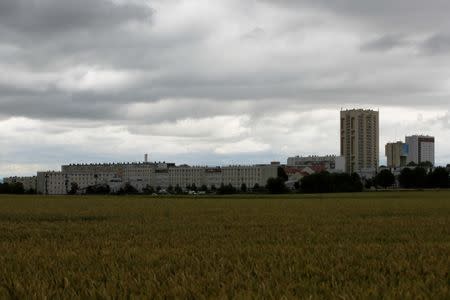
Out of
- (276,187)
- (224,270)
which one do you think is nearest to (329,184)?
(276,187)

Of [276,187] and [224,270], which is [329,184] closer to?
[276,187]

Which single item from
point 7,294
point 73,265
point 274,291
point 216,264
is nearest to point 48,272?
point 73,265

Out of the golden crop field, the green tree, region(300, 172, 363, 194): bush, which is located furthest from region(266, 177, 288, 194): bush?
the golden crop field

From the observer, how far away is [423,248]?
1633 centimetres

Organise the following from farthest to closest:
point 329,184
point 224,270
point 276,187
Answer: point 329,184 < point 276,187 < point 224,270

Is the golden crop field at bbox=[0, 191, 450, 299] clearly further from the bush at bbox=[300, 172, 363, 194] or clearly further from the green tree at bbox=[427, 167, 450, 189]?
the green tree at bbox=[427, 167, 450, 189]

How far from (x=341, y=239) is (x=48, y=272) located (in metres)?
10.9

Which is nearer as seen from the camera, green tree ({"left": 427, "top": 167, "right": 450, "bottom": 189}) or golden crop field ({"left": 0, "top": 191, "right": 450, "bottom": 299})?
golden crop field ({"left": 0, "top": 191, "right": 450, "bottom": 299})

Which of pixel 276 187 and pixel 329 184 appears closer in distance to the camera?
pixel 276 187

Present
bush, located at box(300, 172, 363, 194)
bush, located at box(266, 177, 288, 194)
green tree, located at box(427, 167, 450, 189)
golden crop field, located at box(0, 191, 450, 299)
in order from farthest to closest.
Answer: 1. green tree, located at box(427, 167, 450, 189)
2. bush, located at box(300, 172, 363, 194)
3. bush, located at box(266, 177, 288, 194)
4. golden crop field, located at box(0, 191, 450, 299)

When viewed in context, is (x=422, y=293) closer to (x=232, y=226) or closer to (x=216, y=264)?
(x=216, y=264)

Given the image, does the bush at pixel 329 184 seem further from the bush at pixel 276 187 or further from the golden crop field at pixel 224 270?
the golden crop field at pixel 224 270

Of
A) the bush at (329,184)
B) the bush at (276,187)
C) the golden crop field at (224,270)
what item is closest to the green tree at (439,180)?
the bush at (329,184)

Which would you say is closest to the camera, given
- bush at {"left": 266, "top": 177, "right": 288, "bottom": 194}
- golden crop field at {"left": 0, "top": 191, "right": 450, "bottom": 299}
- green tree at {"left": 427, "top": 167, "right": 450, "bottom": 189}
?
golden crop field at {"left": 0, "top": 191, "right": 450, "bottom": 299}
